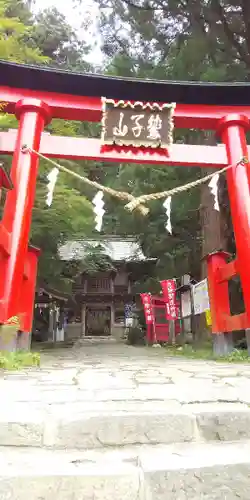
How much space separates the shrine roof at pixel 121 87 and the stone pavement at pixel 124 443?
5539 mm

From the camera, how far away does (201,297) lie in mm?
7973

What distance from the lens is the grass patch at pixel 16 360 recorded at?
4166mm

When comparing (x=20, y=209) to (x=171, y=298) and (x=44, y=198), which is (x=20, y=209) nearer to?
(x=44, y=198)

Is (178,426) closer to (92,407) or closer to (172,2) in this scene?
(92,407)

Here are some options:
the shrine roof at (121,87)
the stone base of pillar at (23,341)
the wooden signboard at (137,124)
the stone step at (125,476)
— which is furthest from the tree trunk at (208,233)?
the stone step at (125,476)

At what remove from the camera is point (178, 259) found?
1391 cm

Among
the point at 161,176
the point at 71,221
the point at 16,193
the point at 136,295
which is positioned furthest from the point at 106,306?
the point at 16,193

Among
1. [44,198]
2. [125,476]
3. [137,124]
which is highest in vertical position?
[137,124]

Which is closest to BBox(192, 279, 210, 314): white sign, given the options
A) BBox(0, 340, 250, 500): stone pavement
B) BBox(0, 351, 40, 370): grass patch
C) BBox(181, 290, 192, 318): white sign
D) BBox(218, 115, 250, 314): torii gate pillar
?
BBox(181, 290, 192, 318): white sign

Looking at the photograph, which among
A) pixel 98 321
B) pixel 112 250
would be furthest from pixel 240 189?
pixel 98 321

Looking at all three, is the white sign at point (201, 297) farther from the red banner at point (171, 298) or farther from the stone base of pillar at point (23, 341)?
the stone base of pillar at point (23, 341)

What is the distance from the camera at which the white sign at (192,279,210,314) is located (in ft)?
24.8

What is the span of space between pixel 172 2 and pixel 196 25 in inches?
39.2

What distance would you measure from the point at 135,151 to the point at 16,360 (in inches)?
162
